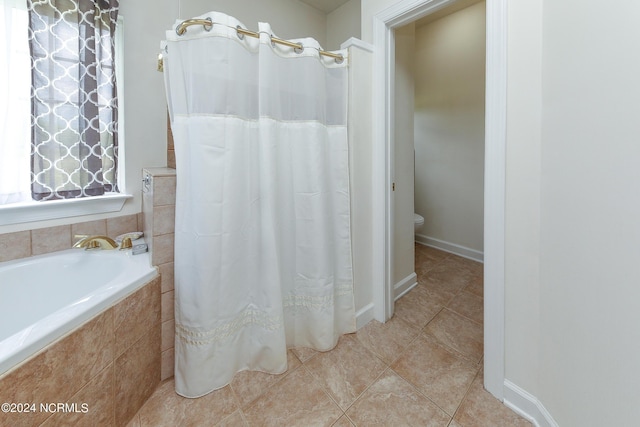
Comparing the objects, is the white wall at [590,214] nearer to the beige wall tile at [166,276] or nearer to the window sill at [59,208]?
the beige wall tile at [166,276]

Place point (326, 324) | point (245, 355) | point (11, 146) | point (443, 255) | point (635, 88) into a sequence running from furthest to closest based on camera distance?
point (443, 255) < point (326, 324) < point (245, 355) < point (11, 146) < point (635, 88)

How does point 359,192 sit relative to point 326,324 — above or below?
above

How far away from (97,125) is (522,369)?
2438 mm

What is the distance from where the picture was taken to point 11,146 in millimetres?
1205

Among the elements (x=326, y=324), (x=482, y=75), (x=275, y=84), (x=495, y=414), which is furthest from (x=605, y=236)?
(x=482, y=75)

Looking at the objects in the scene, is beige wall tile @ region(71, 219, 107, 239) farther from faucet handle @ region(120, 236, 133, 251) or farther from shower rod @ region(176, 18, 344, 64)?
shower rod @ region(176, 18, 344, 64)

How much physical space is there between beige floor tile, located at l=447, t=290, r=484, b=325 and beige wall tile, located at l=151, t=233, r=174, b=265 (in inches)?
77.0

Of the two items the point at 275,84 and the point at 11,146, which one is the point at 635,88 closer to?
the point at 275,84

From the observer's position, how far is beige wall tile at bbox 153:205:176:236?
117cm

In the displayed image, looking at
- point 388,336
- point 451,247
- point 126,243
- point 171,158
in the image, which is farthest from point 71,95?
point 451,247

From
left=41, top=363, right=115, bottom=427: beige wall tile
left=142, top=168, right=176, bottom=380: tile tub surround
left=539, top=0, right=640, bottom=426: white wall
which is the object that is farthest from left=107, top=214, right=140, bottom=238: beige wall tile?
left=539, top=0, right=640, bottom=426: white wall

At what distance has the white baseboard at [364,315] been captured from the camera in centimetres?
167

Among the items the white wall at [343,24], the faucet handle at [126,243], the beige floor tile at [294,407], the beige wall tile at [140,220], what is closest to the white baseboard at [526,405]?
the beige floor tile at [294,407]

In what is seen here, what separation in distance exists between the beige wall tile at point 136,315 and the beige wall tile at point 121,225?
0.63 metres
